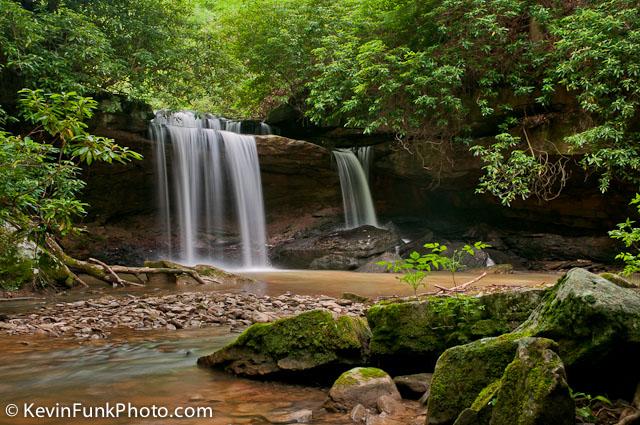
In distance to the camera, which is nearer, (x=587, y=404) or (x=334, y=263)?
(x=587, y=404)

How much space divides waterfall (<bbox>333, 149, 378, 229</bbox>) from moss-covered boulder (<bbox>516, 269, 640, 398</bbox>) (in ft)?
51.6

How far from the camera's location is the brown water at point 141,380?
309 centimetres

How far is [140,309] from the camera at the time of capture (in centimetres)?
655

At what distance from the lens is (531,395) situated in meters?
1.99

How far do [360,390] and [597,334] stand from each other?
1.44 m

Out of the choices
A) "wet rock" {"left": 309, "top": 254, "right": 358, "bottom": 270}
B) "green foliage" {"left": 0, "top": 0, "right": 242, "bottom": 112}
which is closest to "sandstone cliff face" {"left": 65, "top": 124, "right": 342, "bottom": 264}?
"green foliage" {"left": 0, "top": 0, "right": 242, "bottom": 112}

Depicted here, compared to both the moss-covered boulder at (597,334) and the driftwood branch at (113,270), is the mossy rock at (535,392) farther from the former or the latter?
the driftwood branch at (113,270)

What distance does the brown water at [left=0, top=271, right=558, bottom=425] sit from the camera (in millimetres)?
3090

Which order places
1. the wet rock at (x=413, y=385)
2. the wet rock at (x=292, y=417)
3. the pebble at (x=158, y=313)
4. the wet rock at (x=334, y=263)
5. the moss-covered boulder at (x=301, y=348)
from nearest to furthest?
the wet rock at (x=292, y=417) < the wet rock at (x=413, y=385) < the moss-covered boulder at (x=301, y=348) < the pebble at (x=158, y=313) < the wet rock at (x=334, y=263)

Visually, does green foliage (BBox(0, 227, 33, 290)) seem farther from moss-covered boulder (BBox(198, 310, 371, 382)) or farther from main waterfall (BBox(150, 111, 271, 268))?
main waterfall (BBox(150, 111, 271, 268))

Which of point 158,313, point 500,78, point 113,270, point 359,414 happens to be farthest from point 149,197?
point 359,414

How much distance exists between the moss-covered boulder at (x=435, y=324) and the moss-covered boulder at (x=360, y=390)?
374 millimetres

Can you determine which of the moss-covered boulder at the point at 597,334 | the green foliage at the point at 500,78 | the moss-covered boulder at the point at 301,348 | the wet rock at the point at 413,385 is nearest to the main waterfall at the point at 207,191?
the green foliage at the point at 500,78

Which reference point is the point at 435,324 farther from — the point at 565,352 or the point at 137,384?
the point at 137,384
